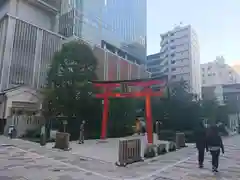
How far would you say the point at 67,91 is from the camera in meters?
17.5

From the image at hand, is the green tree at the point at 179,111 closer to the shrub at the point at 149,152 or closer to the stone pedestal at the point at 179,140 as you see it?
the stone pedestal at the point at 179,140

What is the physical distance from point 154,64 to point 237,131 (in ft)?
197

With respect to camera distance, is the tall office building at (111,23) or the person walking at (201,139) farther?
the tall office building at (111,23)

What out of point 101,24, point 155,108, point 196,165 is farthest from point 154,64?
point 196,165

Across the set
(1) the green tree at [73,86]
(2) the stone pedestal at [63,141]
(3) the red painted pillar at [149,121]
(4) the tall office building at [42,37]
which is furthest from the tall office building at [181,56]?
(2) the stone pedestal at [63,141]

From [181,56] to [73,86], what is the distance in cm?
6320

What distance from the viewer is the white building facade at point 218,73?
242 feet

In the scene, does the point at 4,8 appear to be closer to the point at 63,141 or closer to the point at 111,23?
the point at 111,23

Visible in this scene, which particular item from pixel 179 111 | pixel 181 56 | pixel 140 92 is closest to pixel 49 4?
pixel 179 111

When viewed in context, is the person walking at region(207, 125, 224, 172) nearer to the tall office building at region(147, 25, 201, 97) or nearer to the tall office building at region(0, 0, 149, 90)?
the tall office building at region(0, 0, 149, 90)

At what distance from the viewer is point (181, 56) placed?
74250 mm

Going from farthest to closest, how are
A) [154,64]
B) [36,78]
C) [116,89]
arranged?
1. [154,64]
2. [36,78]
3. [116,89]

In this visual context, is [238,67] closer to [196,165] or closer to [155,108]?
[155,108]

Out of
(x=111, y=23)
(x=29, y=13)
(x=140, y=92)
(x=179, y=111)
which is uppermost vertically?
(x=111, y=23)
